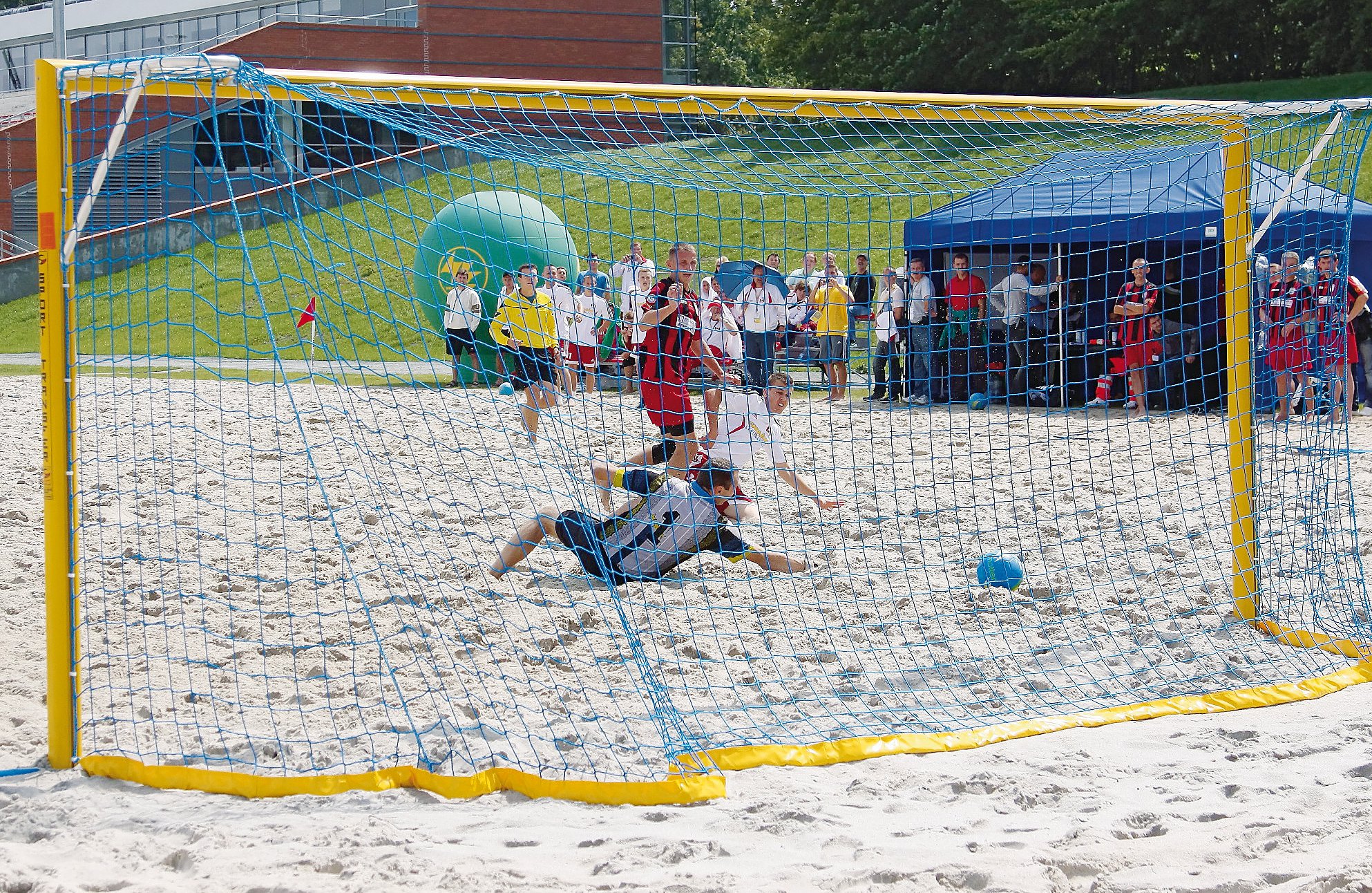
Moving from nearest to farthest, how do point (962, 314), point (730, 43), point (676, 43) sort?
1. point (962, 314)
2. point (676, 43)
3. point (730, 43)

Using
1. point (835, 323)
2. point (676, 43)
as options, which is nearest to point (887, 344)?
point (835, 323)

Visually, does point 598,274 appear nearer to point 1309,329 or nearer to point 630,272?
point 630,272

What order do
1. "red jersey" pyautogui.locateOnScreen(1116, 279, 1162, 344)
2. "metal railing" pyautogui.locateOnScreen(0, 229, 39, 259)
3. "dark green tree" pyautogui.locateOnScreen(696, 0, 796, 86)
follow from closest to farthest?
"red jersey" pyautogui.locateOnScreen(1116, 279, 1162, 344) → "metal railing" pyautogui.locateOnScreen(0, 229, 39, 259) → "dark green tree" pyautogui.locateOnScreen(696, 0, 796, 86)

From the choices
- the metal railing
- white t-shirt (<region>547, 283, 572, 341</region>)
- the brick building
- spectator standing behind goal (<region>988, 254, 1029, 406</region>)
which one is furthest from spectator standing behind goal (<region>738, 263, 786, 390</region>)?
the metal railing

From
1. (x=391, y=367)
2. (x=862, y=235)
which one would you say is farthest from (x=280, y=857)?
(x=862, y=235)

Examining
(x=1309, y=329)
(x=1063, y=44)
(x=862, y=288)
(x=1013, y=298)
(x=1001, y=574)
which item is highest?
(x=1063, y=44)

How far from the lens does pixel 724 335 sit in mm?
9578

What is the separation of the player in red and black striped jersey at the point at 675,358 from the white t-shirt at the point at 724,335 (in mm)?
135

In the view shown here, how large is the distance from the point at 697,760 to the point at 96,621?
252 centimetres

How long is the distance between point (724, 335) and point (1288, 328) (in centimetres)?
416

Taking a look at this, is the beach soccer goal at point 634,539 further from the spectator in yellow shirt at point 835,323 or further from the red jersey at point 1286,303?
the spectator in yellow shirt at point 835,323

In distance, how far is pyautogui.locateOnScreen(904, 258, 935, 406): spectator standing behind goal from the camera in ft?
34.7

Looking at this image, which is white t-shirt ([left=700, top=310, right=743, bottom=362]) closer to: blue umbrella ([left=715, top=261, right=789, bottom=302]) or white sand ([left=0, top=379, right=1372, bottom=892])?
white sand ([left=0, top=379, right=1372, bottom=892])

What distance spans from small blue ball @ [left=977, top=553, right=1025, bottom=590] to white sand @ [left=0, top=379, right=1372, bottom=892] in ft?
0.27
